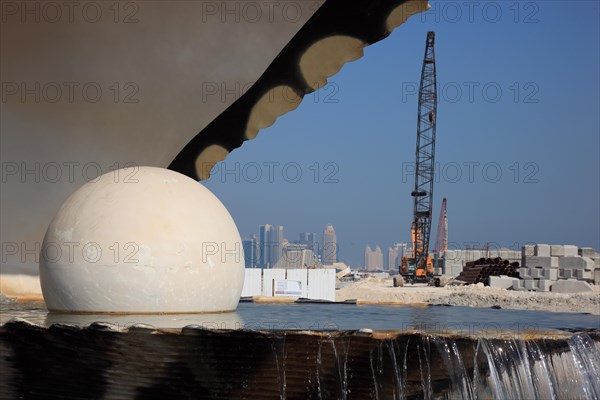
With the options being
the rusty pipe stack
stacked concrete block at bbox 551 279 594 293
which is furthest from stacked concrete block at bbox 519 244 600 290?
the rusty pipe stack

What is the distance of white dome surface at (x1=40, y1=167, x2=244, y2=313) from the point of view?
7184 millimetres

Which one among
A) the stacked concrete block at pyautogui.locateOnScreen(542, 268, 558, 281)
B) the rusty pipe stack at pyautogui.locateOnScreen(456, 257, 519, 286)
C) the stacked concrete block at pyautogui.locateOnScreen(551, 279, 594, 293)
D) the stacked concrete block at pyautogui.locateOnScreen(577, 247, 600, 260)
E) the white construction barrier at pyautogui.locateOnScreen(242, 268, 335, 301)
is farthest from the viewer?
the rusty pipe stack at pyautogui.locateOnScreen(456, 257, 519, 286)

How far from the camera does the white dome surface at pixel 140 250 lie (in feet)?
23.6

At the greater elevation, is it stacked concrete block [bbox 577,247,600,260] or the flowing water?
stacked concrete block [bbox 577,247,600,260]

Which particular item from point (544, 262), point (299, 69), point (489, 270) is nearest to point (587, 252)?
point (544, 262)

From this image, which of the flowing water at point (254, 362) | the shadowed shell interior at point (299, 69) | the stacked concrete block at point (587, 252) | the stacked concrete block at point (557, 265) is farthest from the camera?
the stacked concrete block at point (587, 252)

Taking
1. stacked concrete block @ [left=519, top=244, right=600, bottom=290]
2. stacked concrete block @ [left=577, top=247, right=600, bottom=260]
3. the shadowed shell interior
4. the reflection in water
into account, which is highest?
the shadowed shell interior

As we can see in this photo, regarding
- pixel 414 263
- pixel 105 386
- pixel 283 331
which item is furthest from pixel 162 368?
pixel 414 263

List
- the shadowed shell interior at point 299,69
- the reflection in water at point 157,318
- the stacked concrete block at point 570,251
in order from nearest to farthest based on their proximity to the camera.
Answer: the reflection in water at point 157,318 < the shadowed shell interior at point 299,69 < the stacked concrete block at point 570,251

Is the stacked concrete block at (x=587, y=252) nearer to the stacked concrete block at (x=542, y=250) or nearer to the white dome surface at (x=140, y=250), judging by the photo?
the stacked concrete block at (x=542, y=250)

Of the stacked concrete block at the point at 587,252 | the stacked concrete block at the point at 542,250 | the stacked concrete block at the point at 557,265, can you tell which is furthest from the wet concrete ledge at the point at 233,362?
the stacked concrete block at the point at 587,252

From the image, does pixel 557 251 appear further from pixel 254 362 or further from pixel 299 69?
pixel 254 362

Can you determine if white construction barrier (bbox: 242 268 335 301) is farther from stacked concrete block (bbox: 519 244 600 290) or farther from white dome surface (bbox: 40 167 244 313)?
white dome surface (bbox: 40 167 244 313)

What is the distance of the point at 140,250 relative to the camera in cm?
717
